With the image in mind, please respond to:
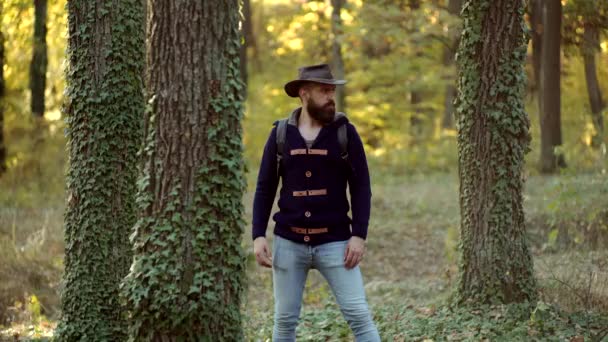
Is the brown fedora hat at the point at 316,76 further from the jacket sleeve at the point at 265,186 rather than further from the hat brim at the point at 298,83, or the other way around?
the jacket sleeve at the point at 265,186

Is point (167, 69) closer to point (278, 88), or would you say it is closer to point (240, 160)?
point (240, 160)

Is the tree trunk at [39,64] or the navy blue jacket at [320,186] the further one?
the tree trunk at [39,64]

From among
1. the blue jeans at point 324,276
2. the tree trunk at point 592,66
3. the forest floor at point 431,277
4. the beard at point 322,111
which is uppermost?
the tree trunk at point 592,66

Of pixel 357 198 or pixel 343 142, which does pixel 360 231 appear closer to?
pixel 357 198

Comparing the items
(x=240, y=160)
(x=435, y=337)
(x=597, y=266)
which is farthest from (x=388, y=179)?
(x=240, y=160)

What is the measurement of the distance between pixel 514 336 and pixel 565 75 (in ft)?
58.8

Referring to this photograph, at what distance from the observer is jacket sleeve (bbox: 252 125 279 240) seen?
5125 mm

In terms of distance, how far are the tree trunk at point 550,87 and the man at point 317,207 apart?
42.2ft

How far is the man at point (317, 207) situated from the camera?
4953 millimetres

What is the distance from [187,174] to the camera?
4.75 m

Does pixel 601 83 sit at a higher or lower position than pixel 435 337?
higher

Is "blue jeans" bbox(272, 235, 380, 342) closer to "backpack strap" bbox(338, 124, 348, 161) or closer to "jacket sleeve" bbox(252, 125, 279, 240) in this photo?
"jacket sleeve" bbox(252, 125, 279, 240)

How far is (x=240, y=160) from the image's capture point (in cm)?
488

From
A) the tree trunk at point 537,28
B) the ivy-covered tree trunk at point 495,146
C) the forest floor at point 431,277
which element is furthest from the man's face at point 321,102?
the tree trunk at point 537,28
